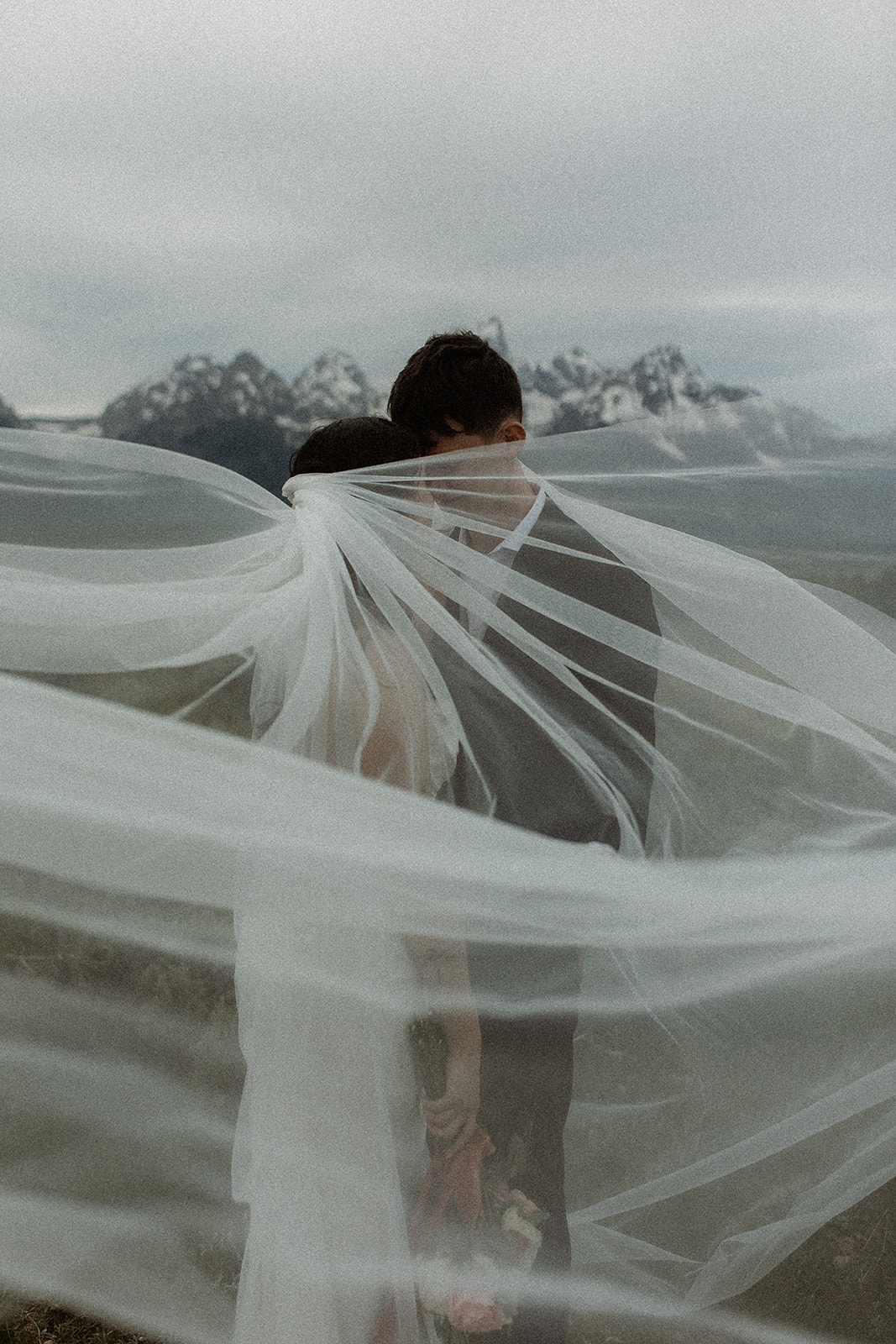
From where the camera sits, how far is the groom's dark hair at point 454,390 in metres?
1.75

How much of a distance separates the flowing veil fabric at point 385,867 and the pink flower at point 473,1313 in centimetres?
8

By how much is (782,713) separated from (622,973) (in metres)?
0.50

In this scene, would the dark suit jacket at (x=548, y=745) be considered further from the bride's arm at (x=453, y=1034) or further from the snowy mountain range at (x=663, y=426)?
the snowy mountain range at (x=663, y=426)

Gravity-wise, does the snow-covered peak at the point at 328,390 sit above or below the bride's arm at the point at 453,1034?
above

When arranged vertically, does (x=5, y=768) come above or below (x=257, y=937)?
above

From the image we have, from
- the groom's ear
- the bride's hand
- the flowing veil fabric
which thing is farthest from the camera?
the groom's ear

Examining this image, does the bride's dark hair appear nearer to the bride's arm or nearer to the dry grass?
the bride's arm

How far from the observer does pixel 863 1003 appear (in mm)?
1539

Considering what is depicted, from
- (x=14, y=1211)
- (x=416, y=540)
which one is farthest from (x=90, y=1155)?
(x=416, y=540)

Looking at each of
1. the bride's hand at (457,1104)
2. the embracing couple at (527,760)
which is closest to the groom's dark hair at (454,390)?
the embracing couple at (527,760)

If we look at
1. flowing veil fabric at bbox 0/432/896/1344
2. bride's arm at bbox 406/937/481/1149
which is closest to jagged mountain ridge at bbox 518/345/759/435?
flowing veil fabric at bbox 0/432/896/1344

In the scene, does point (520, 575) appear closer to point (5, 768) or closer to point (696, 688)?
point (696, 688)

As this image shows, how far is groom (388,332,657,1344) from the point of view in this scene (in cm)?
144

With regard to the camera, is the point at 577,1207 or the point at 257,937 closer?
the point at 257,937
